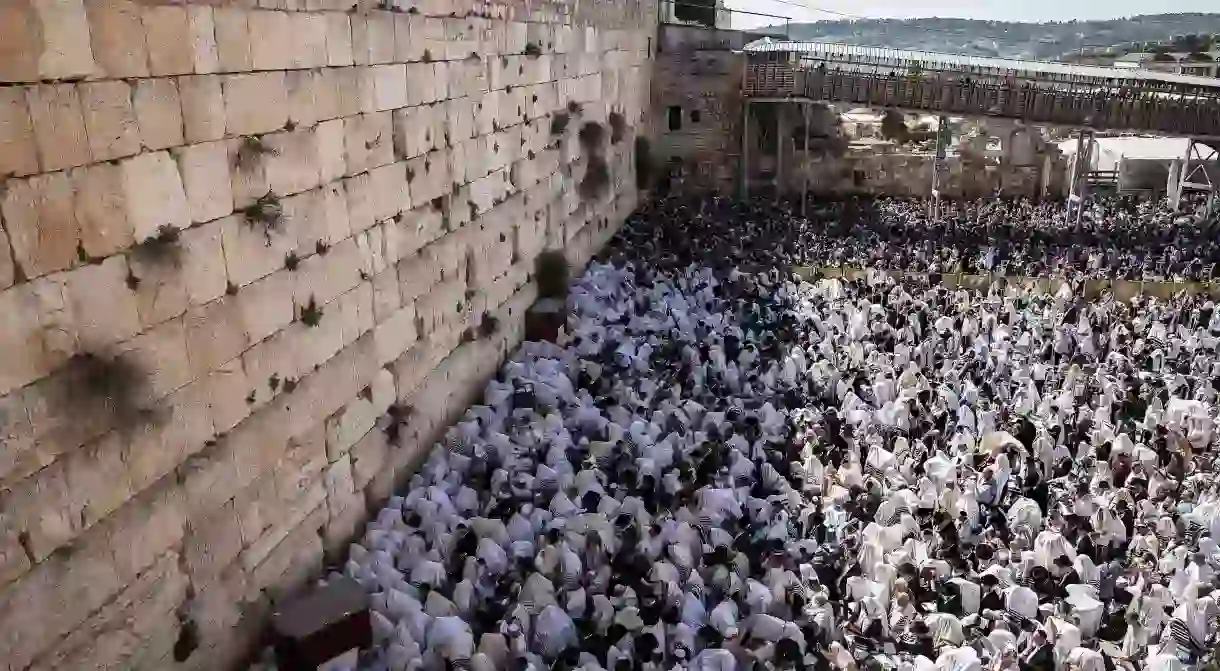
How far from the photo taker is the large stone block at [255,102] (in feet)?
15.8

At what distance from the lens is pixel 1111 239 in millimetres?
15273

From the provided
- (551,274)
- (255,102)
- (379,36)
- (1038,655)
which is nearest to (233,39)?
(255,102)

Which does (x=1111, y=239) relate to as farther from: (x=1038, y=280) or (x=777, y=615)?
(x=777, y=615)

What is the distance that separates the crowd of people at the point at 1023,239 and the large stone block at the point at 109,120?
445 inches

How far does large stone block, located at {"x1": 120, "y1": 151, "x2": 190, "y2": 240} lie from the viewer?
407cm

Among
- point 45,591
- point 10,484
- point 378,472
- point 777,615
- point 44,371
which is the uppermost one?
point 44,371

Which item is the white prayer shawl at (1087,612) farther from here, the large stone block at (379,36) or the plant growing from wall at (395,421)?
the large stone block at (379,36)

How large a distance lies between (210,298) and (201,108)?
3.38ft

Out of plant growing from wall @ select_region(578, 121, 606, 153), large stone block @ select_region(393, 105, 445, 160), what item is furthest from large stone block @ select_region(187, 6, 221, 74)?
plant growing from wall @ select_region(578, 121, 606, 153)

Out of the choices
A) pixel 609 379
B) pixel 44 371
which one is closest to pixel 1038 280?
pixel 609 379

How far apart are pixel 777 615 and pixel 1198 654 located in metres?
2.62

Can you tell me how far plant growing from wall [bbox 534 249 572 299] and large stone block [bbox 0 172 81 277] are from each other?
7.36 meters

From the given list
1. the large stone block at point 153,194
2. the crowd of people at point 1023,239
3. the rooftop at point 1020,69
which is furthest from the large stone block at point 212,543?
A: the rooftop at point 1020,69

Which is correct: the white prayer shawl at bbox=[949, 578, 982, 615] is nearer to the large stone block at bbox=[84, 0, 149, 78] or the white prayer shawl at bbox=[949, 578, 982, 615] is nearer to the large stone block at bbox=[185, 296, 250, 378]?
the large stone block at bbox=[185, 296, 250, 378]
